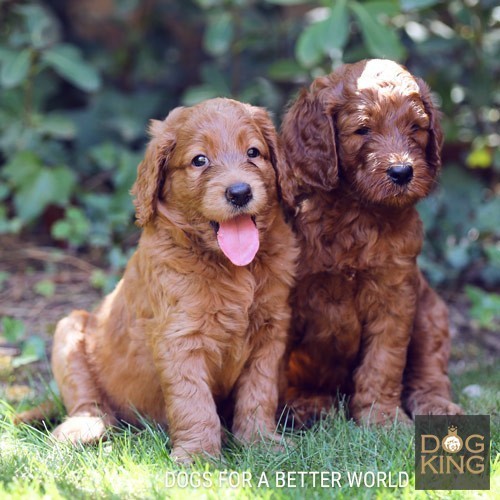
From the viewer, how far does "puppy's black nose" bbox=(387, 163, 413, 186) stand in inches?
158

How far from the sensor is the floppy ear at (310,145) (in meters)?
4.22

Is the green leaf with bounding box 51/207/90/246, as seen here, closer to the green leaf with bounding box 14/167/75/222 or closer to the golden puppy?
the green leaf with bounding box 14/167/75/222

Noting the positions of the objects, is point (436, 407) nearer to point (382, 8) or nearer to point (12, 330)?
point (12, 330)

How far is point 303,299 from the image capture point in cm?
440

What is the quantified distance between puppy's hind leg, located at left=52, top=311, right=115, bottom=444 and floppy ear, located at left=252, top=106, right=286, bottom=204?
1408 mm

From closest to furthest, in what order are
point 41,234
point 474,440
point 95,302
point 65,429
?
1. point 474,440
2. point 65,429
3. point 95,302
4. point 41,234

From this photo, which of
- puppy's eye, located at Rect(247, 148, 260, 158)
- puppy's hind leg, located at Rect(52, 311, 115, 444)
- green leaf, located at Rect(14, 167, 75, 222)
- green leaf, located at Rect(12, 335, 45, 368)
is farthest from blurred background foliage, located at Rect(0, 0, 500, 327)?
puppy's eye, located at Rect(247, 148, 260, 158)

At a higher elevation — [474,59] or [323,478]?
[474,59]

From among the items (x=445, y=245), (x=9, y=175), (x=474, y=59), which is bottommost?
(x=445, y=245)

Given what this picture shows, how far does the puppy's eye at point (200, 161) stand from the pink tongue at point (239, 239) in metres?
0.30

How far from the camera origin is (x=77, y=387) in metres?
4.40

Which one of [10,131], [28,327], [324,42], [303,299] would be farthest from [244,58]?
[303,299]

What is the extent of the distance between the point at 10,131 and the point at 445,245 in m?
3.61

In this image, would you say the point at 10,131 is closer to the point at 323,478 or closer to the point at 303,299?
the point at 303,299
